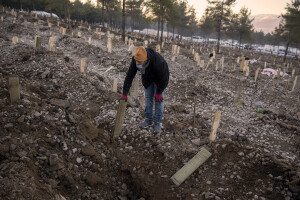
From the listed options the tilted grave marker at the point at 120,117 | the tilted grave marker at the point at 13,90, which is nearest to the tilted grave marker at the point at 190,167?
the tilted grave marker at the point at 120,117

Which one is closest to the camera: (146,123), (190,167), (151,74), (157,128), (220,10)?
(190,167)

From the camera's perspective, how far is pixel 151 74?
165 inches

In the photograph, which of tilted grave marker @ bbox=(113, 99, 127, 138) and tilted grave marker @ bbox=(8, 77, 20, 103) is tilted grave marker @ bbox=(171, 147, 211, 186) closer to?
tilted grave marker @ bbox=(113, 99, 127, 138)

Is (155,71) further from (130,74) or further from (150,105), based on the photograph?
(150,105)

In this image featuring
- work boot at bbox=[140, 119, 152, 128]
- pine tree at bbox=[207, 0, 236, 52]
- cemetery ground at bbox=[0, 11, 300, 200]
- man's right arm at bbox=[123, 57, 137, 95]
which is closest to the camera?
cemetery ground at bbox=[0, 11, 300, 200]

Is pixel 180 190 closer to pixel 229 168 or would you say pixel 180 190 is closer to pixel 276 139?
pixel 229 168

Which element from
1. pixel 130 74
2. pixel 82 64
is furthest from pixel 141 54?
pixel 82 64

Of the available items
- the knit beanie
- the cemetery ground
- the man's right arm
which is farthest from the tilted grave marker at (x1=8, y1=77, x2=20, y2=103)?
the knit beanie

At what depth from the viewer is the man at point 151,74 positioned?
3842 millimetres

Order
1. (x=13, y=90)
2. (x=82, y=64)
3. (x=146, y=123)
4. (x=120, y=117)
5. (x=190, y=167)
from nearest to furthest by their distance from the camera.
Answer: (x=190, y=167)
(x=13, y=90)
(x=120, y=117)
(x=146, y=123)
(x=82, y=64)

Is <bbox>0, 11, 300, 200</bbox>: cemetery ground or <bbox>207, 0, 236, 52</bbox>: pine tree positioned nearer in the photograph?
<bbox>0, 11, 300, 200</bbox>: cemetery ground

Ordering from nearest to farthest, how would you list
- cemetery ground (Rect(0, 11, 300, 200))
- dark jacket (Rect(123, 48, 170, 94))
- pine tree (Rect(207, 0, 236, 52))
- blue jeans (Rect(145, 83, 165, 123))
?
cemetery ground (Rect(0, 11, 300, 200)) < dark jacket (Rect(123, 48, 170, 94)) < blue jeans (Rect(145, 83, 165, 123)) < pine tree (Rect(207, 0, 236, 52))

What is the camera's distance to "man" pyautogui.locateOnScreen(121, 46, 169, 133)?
384 cm

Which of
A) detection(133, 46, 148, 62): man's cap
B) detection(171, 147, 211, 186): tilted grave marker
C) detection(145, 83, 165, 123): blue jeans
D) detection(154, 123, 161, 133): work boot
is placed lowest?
detection(171, 147, 211, 186): tilted grave marker
